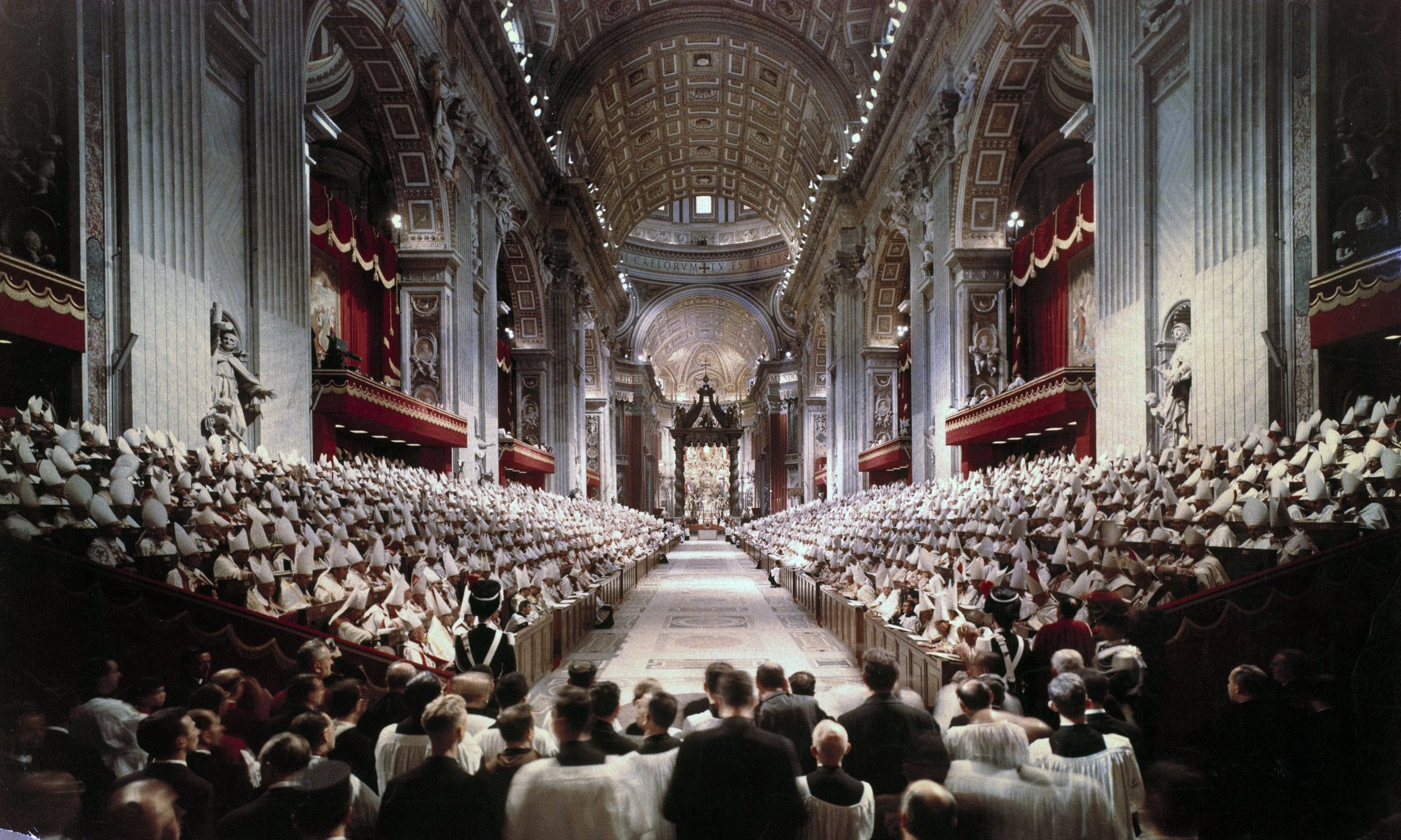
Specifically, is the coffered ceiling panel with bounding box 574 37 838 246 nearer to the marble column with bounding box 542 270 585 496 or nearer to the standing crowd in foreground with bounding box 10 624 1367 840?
the marble column with bounding box 542 270 585 496

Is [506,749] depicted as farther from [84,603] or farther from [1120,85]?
[1120,85]

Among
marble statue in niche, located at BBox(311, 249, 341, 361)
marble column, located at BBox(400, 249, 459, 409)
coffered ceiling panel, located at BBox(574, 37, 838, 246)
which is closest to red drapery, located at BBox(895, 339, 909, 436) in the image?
coffered ceiling panel, located at BBox(574, 37, 838, 246)

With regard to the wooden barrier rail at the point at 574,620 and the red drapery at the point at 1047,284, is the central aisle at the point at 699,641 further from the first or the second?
the red drapery at the point at 1047,284

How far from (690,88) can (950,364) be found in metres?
16.3

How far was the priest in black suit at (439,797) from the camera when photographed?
2.60 meters

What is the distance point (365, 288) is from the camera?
1538 centimetres

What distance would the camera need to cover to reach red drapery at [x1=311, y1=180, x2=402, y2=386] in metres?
13.4

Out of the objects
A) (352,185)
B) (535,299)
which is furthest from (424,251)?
(535,299)

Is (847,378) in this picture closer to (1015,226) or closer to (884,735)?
(1015,226)

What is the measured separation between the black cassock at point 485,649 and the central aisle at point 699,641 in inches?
29.3

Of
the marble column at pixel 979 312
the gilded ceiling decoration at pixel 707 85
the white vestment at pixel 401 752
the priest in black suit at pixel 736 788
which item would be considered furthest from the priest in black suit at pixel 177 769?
the gilded ceiling decoration at pixel 707 85

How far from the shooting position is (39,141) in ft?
18.1

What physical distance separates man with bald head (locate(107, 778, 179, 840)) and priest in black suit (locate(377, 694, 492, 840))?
0.65 metres

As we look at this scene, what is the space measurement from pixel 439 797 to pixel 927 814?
160 cm
